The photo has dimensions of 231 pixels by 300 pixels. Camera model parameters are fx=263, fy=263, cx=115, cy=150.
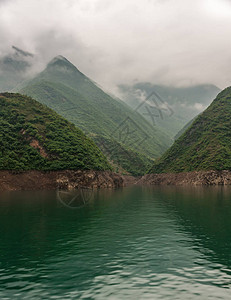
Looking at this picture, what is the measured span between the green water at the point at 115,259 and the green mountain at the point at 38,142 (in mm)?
82052

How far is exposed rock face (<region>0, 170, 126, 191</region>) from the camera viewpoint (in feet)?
360

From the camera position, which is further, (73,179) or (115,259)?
(73,179)

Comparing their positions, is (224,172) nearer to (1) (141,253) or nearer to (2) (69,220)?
(2) (69,220)

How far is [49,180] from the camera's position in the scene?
4651 inches

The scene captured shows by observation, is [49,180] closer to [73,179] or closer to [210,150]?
[73,179]

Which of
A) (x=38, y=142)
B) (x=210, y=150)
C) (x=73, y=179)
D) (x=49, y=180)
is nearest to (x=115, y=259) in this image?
(x=49, y=180)

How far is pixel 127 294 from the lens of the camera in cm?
1669

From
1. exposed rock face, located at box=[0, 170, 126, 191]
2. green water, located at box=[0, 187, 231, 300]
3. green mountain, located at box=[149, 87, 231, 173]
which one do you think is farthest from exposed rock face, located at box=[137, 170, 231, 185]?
green water, located at box=[0, 187, 231, 300]

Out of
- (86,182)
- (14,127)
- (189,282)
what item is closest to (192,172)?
(86,182)

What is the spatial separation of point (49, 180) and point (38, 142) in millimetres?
23201

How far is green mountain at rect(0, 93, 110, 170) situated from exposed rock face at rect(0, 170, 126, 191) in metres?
2.71

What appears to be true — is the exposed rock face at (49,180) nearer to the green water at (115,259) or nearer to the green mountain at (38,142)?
the green mountain at (38,142)

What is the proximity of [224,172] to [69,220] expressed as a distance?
124130 millimetres

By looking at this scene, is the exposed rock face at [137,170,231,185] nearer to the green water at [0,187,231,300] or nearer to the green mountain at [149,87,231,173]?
the green mountain at [149,87,231,173]
